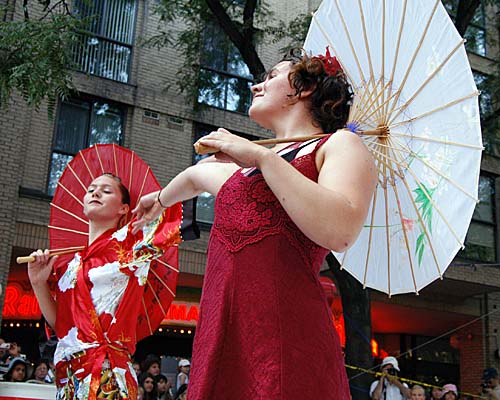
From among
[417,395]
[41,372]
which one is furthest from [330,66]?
[417,395]

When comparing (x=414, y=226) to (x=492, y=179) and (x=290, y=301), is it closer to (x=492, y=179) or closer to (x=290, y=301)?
(x=290, y=301)

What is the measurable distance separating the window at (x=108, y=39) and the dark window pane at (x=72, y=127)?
0.68m

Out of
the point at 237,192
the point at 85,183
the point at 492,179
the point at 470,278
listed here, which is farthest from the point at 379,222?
the point at 492,179

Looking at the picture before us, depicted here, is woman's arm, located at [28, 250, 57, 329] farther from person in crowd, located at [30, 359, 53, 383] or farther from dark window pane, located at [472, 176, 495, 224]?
dark window pane, located at [472, 176, 495, 224]

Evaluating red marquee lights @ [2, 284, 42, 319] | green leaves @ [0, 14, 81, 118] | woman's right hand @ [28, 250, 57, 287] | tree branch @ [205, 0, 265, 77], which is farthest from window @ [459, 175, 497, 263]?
woman's right hand @ [28, 250, 57, 287]

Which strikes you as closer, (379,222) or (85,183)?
(379,222)

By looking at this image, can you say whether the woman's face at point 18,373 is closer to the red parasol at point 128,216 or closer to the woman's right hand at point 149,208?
the red parasol at point 128,216

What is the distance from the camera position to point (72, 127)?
36.6 feet

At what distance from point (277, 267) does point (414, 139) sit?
1232mm

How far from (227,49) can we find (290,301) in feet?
32.8

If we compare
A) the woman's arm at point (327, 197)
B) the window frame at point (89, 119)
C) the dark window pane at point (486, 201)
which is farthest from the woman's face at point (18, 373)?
the dark window pane at point (486, 201)

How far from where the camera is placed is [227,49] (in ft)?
36.9

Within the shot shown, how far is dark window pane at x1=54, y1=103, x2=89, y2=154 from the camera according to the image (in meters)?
11.0

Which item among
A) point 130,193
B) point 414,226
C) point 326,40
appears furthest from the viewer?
point 130,193
